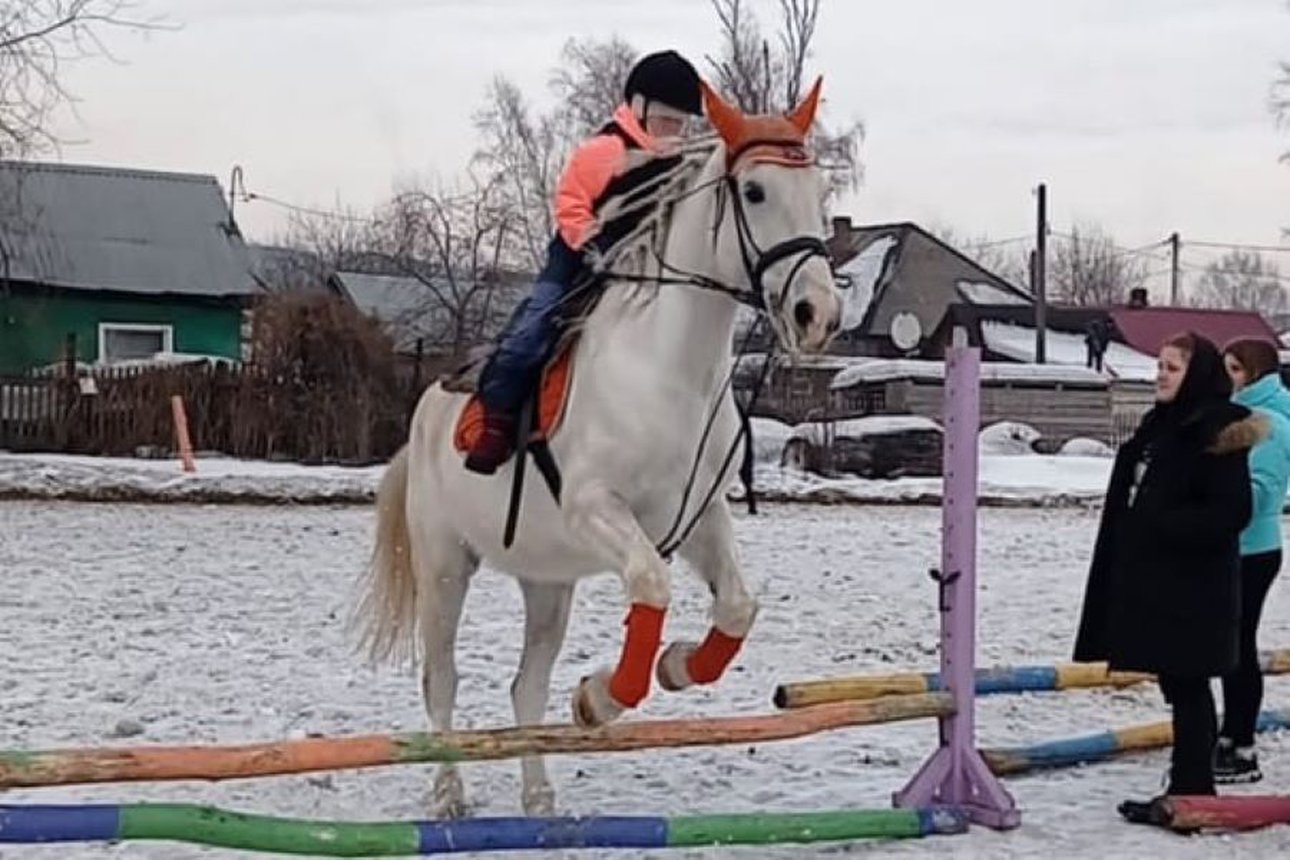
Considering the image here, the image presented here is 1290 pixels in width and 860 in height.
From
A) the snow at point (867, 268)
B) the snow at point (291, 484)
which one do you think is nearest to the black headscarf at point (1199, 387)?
the snow at point (291, 484)

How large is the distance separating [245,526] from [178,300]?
17.4 m

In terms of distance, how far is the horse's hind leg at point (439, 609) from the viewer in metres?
6.82

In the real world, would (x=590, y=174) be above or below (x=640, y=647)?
above

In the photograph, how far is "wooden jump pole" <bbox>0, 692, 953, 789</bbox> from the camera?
4.93m

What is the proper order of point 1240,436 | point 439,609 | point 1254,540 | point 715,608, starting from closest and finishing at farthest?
point 715,608, point 1240,436, point 439,609, point 1254,540

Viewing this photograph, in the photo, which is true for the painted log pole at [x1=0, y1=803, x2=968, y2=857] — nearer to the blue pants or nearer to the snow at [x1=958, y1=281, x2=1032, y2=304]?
the blue pants

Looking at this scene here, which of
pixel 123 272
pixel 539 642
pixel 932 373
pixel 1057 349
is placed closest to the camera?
pixel 539 642

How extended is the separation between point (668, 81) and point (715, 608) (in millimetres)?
1688

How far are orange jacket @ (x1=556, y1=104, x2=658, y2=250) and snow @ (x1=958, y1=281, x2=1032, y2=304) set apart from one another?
47463mm

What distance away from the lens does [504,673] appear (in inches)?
366

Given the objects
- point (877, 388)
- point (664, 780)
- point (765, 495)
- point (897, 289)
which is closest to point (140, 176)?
point (877, 388)

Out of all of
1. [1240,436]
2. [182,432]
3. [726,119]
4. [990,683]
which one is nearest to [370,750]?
[726,119]

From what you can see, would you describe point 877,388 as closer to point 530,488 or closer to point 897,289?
point 897,289

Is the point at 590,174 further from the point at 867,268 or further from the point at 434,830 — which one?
the point at 867,268
